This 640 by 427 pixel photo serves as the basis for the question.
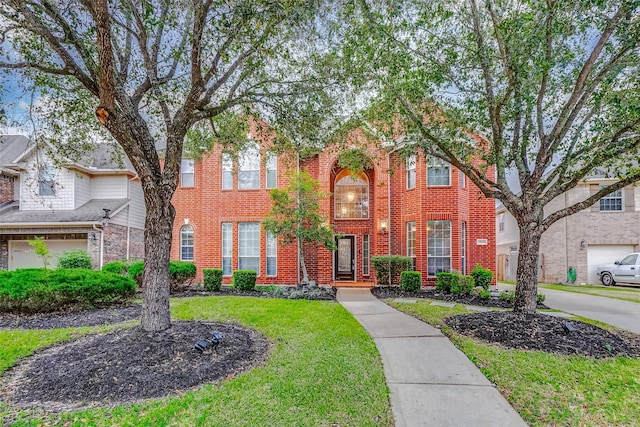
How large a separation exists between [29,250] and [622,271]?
2672 cm

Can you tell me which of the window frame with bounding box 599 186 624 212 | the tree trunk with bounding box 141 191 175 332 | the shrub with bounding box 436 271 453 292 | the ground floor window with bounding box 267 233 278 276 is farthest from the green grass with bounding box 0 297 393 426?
the window frame with bounding box 599 186 624 212

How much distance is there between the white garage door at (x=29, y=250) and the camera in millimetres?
13422

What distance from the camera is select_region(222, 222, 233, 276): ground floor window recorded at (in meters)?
12.8

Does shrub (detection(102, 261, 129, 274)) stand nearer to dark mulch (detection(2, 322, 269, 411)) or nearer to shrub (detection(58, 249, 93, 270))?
shrub (detection(58, 249, 93, 270))

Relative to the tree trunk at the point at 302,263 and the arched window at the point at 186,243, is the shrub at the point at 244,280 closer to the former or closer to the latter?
the tree trunk at the point at 302,263

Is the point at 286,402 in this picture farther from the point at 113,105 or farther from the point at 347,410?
the point at 113,105

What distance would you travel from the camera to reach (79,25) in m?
4.93

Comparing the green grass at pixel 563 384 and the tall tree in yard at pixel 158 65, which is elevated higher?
the tall tree in yard at pixel 158 65

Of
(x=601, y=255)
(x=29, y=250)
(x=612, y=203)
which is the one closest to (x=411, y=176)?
(x=612, y=203)

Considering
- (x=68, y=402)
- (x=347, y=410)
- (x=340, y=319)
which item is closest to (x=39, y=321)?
(x=68, y=402)

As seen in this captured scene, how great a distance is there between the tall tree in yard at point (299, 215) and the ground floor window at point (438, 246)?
3854mm

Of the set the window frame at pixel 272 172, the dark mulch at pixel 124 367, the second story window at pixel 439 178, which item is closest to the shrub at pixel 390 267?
the second story window at pixel 439 178

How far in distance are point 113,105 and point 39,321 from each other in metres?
5.55

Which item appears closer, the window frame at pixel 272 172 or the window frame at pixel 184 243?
the window frame at pixel 272 172
